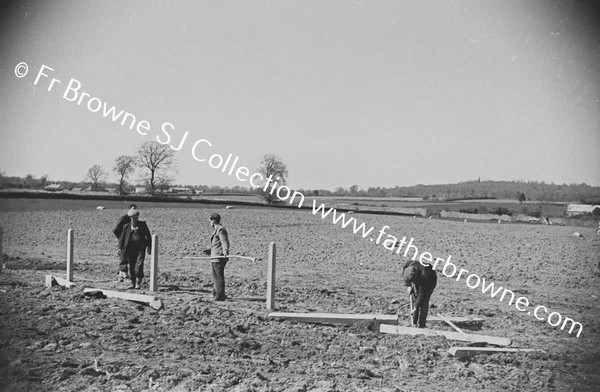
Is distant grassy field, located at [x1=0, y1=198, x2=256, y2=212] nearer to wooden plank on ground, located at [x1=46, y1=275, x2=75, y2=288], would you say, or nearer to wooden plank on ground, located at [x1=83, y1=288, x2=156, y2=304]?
wooden plank on ground, located at [x1=46, y1=275, x2=75, y2=288]

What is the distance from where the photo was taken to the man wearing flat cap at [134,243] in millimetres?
11977

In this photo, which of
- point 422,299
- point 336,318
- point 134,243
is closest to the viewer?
point 422,299

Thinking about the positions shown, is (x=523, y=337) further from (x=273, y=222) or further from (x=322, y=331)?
(x=273, y=222)

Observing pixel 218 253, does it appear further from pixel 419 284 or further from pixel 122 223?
pixel 419 284

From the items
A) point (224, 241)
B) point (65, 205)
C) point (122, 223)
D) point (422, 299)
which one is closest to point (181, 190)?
point (65, 205)

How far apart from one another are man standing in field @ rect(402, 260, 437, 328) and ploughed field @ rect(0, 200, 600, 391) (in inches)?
28.0

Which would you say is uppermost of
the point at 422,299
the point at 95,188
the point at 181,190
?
the point at 181,190

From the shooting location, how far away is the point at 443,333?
8562mm

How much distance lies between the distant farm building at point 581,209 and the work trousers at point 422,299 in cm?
3666

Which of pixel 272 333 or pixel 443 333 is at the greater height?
pixel 443 333

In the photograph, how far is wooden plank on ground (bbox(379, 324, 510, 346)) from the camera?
322 inches

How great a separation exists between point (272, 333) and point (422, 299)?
2479mm

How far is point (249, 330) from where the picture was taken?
8672mm

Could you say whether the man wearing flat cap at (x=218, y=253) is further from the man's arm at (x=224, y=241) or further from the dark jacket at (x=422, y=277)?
the dark jacket at (x=422, y=277)
